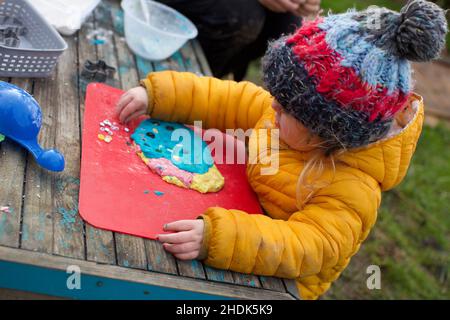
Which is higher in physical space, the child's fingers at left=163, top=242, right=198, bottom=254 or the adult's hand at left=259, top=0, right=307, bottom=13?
the adult's hand at left=259, top=0, right=307, bottom=13

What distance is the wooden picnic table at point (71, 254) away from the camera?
4.37ft

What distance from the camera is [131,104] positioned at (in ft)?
6.20

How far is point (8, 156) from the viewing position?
1545mm

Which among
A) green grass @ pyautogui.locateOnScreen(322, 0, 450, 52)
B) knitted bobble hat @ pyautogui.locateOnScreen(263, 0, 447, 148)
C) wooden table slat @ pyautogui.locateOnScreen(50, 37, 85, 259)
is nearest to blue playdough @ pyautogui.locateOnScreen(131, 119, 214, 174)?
wooden table slat @ pyautogui.locateOnScreen(50, 37, 85, 259)

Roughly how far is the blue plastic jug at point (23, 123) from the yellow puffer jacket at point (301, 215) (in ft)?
1.45

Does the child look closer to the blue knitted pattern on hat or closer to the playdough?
the blue knitted pattern on hat

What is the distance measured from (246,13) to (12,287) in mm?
1740

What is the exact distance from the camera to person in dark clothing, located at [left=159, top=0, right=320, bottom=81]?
2643mm

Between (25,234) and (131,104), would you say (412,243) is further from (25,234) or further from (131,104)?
(25,234)

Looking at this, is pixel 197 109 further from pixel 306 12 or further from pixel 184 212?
pixel 306 12

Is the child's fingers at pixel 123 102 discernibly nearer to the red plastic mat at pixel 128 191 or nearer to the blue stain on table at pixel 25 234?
the red plastic mat at pixel 128 191

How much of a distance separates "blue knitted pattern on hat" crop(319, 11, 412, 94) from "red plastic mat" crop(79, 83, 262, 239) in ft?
1.90

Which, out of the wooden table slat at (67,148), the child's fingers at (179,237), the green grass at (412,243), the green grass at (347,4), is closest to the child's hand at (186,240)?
the child's fingers at (179,237)

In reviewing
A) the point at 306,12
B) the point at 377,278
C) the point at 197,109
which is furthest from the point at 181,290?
the point at 306,12
